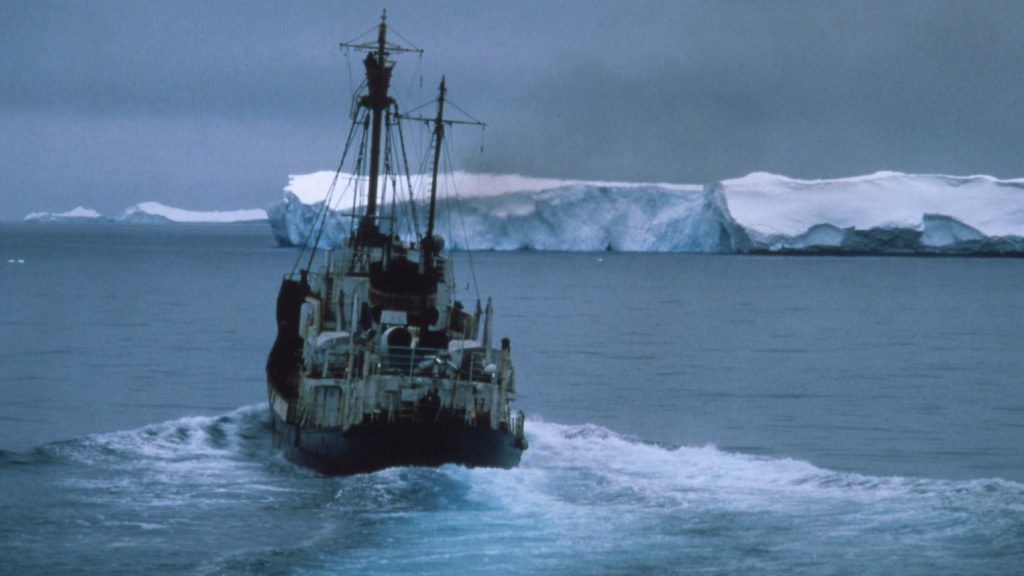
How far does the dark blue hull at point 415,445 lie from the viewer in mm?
21578

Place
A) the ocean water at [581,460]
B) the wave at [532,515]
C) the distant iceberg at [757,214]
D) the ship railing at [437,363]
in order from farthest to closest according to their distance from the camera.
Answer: the distant iceberg at [757,214]
the ship railing at [437,363]
the ocean water at [581,460]
the wave at [532,515]

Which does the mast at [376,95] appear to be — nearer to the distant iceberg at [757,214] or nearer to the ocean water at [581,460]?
the ocean water at [581,460]

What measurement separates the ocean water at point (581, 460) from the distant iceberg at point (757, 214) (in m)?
39.3

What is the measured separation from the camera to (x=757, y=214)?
352 feet

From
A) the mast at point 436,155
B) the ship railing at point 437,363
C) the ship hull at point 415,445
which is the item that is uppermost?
the mast at point 436,155

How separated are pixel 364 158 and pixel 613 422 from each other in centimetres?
874

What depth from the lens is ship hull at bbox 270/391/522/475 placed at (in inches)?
850

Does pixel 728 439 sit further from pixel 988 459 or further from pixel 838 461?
pixel 988 459

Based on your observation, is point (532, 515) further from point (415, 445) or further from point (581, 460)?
point (581, 460)

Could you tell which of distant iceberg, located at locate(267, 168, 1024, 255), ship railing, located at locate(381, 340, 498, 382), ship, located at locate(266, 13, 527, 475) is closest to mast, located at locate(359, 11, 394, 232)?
ship, located at locate(266, 13, 527, 475)

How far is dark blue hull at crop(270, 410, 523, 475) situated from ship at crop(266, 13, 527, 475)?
16 millimetres

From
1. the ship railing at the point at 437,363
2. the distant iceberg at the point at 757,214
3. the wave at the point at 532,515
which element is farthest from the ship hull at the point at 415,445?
the distant iceberg at the point at 757,214

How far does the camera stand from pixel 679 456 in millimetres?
25156

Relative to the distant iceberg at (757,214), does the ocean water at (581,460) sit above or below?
below
